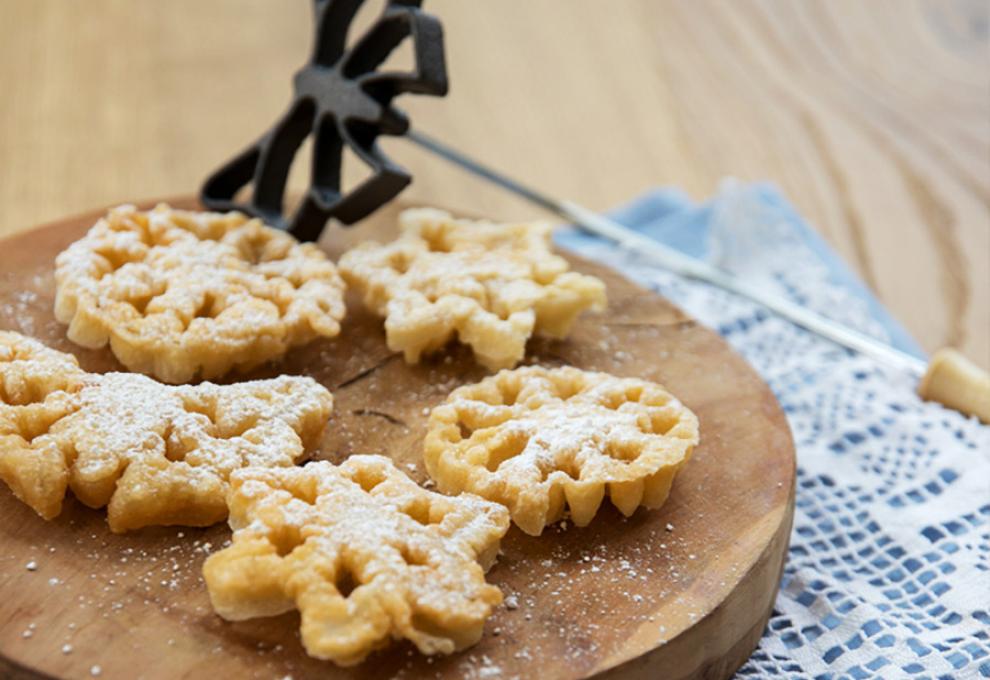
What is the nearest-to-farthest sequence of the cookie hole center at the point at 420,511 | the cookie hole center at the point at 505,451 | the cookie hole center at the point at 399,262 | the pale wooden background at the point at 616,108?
the cookie hole center at the point at 420,511 < the cookie hole center at the point at 505,451 < the cookie hole center at the point at 399,262 < the pale wooden background at the point at 616,108

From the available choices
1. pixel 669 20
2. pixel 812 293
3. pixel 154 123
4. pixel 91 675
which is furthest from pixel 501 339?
pixel 669 20

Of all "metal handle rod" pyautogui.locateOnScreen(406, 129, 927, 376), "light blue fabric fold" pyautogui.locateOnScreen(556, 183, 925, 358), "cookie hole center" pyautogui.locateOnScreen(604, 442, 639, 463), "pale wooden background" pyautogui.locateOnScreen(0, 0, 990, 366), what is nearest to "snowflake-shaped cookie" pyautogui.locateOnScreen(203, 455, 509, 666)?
"cookie hole center" pyautogui.locateOnScreen(604, 442, 639, 463)

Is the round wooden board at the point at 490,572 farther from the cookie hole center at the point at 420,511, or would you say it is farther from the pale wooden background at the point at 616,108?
the pale wooden background at the point at 616,108

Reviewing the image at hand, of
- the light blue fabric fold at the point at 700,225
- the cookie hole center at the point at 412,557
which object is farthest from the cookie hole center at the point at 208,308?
the light blue fabric fold at the point at 700,225

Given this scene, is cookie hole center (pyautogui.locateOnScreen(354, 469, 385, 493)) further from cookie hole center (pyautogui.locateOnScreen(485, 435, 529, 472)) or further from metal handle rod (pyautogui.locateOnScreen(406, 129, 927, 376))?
metal handle rod (pyautogui.locateOnScreen(406, 129, 927, 376))

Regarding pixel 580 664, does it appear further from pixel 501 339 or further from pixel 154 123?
pixel 154 123

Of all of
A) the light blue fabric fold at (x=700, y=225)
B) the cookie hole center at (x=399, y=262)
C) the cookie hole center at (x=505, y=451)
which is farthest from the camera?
the light blue fabric fold at (x=700, y=225)
